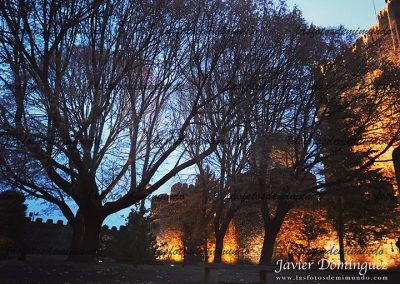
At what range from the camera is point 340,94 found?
1944 centimetres

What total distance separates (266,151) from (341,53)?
7618mm

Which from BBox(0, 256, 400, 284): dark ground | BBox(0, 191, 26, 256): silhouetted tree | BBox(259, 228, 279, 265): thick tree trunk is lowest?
BBox(0, 256, 400, 284): dark ground

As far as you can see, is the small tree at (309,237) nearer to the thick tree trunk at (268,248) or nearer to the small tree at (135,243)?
the thick tree trunk at (268,248)

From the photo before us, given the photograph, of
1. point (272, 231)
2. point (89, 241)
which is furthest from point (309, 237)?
point (89, 241)

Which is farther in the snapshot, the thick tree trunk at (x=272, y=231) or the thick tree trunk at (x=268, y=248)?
the thick tree trunk at (x=272, y=231)

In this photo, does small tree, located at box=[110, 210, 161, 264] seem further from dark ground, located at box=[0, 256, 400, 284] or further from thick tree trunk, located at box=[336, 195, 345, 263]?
thick tree trunk, located at box=[336, 195, 345, 263]

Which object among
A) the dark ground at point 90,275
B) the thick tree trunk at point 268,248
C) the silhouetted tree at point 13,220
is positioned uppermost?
the silhouetted tree at point 13,220

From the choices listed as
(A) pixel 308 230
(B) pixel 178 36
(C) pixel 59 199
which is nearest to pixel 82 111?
(B) pixel 178 36

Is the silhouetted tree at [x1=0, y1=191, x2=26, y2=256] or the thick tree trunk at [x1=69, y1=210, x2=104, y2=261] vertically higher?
the silhouetted tree at [x1=0, y1=191, x2=26, y2=256]

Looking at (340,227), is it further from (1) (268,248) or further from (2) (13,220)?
(2) (13,220)

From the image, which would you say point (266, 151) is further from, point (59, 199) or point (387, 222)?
point (387, 222)

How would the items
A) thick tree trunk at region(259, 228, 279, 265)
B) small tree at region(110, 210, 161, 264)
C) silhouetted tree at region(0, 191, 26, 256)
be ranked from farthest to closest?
silhouetted tree at region(0, 191, 26, 256), thick tree trunk at region(259, 228, 279, 265), small tree at region(110, 210, 161, 264)

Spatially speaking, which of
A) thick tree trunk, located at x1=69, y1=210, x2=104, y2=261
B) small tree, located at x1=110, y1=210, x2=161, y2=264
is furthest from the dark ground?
small tree, located at x1=110, y1=210, x2=161, y2=264

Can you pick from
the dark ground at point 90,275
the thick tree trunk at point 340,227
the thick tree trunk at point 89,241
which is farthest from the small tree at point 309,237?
the thick tree trunk at point 89,241
